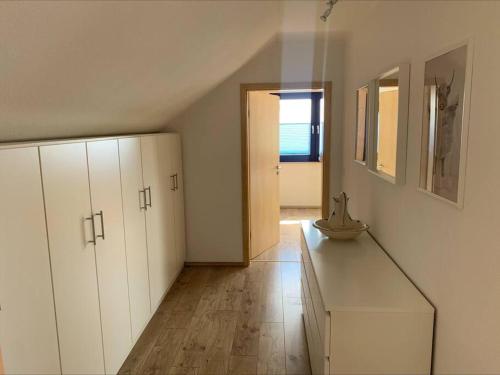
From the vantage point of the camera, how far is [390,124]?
84.7 inches

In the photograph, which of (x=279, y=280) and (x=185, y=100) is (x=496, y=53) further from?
(x=279, y=280)

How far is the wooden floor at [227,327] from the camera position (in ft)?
7.94

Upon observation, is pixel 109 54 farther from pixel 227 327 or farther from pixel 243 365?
pixel 227 327

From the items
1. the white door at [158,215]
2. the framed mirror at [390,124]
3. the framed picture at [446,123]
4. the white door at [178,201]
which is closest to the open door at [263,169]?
the white door at [178,201]

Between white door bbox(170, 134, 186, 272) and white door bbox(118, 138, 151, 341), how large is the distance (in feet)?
2.94

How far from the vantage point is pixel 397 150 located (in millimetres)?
1964

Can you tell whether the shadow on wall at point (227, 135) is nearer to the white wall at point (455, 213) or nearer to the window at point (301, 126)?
the white wall at point (455, 213)

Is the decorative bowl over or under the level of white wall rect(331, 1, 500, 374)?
under

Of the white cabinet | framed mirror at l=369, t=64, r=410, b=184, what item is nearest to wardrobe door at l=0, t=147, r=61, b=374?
framed mirror at l=369, t=64, r=410, b=184

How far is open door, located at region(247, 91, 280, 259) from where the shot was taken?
4102 millimetres

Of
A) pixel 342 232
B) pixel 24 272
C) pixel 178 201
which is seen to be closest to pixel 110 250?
pixel 24 272

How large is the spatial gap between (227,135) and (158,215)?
3.89 ft

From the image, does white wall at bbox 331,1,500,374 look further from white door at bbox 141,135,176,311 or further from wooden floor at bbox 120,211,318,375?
white door at bbox 141,135,176,311

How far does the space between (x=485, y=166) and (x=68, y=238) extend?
1.73m
